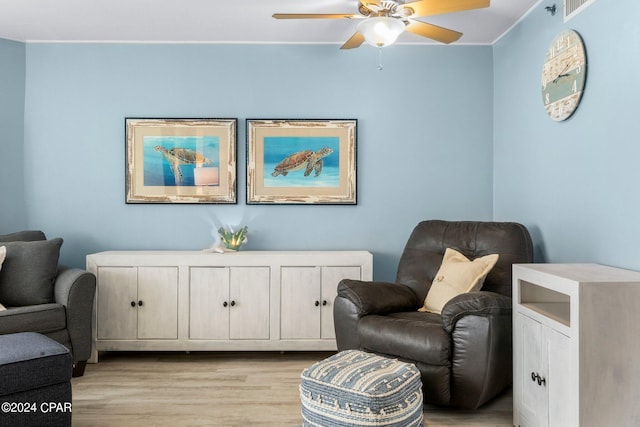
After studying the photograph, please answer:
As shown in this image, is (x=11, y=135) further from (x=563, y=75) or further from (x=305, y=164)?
(x=563, y=75)

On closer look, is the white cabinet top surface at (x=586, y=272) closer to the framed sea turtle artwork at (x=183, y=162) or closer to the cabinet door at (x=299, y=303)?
the cabinet door at (x=299, y=303)

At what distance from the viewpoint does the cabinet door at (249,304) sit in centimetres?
357

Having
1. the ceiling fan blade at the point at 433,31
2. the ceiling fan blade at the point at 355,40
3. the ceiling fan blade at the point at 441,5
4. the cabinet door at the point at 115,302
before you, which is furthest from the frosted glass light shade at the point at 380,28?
the cabinet door at the point at 115,302

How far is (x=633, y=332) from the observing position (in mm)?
1941

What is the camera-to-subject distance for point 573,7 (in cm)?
273

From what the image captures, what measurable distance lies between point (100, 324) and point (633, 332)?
10.6ft

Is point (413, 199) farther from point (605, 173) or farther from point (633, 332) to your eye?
point (633, 332)

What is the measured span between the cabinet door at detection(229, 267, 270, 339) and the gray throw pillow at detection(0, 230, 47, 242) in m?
1.43

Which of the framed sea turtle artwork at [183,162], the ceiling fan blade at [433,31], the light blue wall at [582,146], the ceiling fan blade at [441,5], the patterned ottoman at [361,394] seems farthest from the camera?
the framed sea turtle artwork at [183,162]

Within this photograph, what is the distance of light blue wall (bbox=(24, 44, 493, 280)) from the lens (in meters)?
3.94

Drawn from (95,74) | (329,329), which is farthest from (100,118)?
(329,329)

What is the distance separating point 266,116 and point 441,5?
1.78 m

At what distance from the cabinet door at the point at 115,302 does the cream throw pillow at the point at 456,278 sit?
79.8 inches

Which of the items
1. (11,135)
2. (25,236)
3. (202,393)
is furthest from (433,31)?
(11,135)
